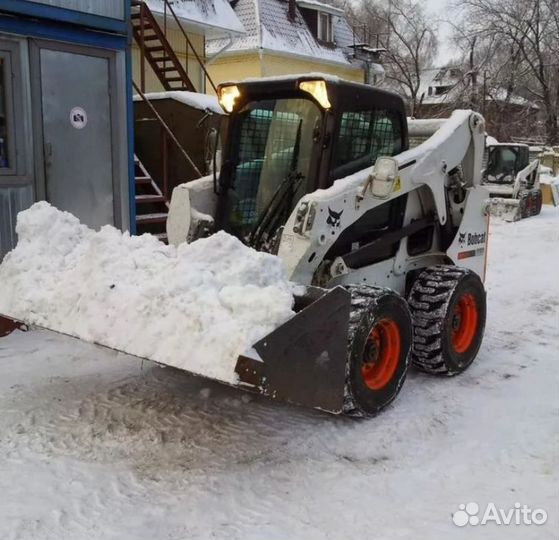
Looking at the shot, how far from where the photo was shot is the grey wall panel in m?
6.64

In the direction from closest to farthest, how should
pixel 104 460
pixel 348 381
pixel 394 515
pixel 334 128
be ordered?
pixel 394 515 → pixel 104 460 → pixel 348 381 → pixel 334 128

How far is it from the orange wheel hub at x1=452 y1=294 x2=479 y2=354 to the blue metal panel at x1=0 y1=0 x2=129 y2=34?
4.54 meters

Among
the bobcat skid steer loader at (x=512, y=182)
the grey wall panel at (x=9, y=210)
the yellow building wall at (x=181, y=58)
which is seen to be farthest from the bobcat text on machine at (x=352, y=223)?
the yellow building wall at (x=181, y=58)

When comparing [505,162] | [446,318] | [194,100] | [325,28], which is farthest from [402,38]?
[446,318]

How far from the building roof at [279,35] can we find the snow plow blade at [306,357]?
2062 centimetres

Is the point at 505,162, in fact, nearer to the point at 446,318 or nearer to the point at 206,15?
the point at 206,15

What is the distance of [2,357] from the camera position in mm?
5703

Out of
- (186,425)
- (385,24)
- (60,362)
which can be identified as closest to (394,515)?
(186,425)

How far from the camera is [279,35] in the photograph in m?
25.3

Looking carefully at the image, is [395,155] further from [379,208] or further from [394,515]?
[394,515]

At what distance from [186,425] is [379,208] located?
2.10 meters

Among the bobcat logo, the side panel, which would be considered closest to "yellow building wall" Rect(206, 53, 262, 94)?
the side panel

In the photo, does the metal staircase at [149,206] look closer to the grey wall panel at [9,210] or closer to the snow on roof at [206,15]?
the grey wall panel at [9,210]

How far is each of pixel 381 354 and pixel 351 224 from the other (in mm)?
888
